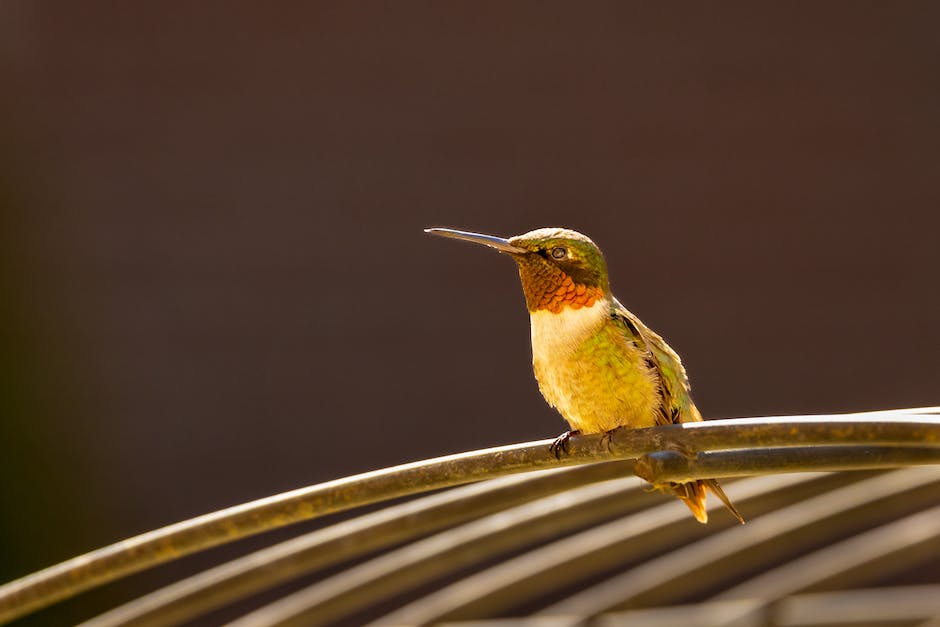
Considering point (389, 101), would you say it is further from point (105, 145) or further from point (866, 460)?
point (866, 460)

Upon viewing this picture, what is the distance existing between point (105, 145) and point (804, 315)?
187 inches

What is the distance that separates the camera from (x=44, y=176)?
22.5 ft

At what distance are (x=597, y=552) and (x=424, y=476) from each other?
1.31 m

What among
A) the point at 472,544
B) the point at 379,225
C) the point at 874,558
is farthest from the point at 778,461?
the point at 379,225

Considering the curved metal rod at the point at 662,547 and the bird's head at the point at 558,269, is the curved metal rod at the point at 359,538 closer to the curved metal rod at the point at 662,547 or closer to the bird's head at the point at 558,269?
the bird's head at the point at 558,269

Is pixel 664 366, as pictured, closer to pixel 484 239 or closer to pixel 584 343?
pixel 584 343

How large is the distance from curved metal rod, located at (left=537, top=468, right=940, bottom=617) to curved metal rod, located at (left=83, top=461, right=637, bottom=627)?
3.82 feet

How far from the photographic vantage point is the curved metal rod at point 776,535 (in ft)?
9.21

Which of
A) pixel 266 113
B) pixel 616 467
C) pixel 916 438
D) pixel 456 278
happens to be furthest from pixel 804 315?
pixel 916 438

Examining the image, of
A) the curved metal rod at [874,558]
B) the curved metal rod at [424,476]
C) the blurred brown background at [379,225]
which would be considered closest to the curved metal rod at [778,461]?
the curved metal rod at [424,476]

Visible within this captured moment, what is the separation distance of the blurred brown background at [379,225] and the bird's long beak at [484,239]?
4.82 metres

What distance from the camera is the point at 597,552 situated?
108 inches

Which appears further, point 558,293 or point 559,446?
point 558,293

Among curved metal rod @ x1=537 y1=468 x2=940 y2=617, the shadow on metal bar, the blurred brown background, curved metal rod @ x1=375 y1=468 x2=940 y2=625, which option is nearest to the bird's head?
curved metal rod @ x1=375 y1=468 x2=940 y2=625
